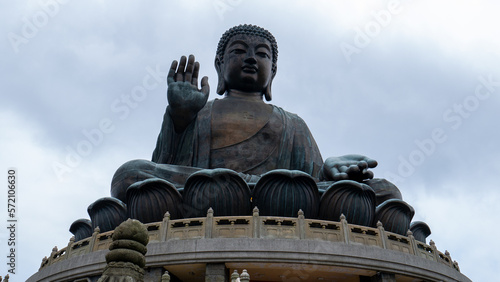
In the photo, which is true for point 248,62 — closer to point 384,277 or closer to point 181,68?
point 181,68

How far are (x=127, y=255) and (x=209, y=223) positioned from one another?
15.4 feet

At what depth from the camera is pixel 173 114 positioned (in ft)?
40.8

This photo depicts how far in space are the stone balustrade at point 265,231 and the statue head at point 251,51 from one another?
19.9 feet

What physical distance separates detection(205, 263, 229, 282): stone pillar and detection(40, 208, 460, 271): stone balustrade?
21.7 inches

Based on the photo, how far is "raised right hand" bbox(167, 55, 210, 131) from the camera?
1203 centimetres

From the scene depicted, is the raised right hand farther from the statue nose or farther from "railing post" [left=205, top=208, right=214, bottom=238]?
"railing post" [left=205, top=208, right=214, bottom=238]

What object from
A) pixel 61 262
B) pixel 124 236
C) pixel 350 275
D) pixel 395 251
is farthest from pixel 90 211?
pixel 124 236

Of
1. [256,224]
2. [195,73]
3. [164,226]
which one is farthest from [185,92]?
[256,224]

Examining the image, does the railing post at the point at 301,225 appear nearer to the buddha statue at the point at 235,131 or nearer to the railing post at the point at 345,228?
the railing post at the point at 345,228

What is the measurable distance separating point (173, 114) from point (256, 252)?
4676mm

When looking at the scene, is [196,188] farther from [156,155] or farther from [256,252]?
[156,155]

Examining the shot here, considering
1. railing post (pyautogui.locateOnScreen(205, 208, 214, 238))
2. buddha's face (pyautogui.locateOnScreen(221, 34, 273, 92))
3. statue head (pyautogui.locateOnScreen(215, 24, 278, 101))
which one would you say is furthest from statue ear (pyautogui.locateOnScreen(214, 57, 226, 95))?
railing post (pyautogui.locateOnScreen(205, 208, 214, 238))

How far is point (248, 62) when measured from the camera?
14.6 metres

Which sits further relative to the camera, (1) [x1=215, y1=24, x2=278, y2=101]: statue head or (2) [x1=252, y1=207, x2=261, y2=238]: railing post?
(1) [x1=215, y1=24, x2=278, y2=101]: statue head
